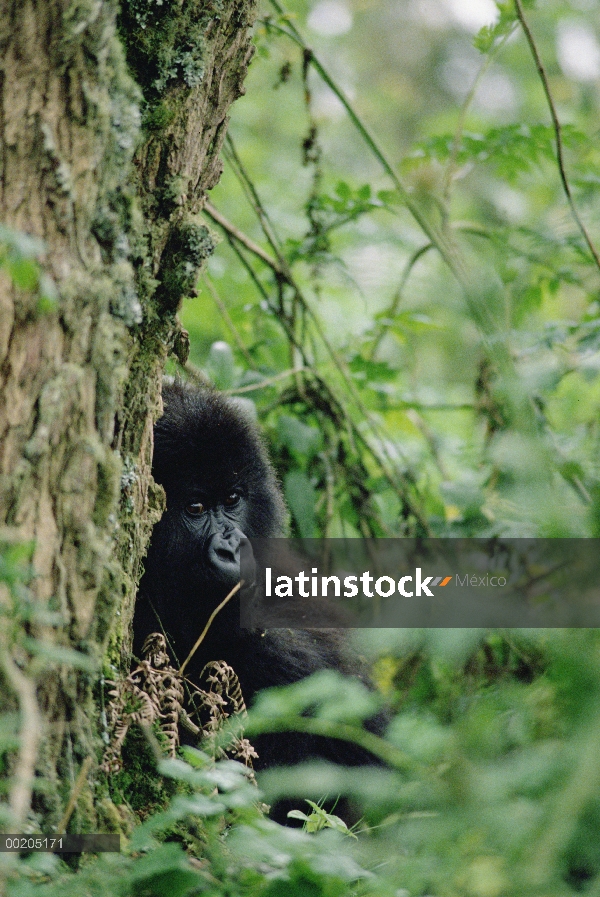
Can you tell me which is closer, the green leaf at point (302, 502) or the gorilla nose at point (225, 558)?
the gorilla nose at point (225, 558)

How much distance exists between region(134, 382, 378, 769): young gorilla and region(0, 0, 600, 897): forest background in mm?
198

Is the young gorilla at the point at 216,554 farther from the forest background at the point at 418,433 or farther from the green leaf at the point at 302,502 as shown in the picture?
the green leaf at the point at 302,502

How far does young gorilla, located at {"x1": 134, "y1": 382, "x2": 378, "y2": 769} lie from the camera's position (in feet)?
8.79

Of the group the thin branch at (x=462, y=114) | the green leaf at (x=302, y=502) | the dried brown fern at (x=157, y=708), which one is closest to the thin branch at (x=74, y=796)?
the dried brown fern at (x=157, y=708)

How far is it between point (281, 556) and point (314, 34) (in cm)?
736

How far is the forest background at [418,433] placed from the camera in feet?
3.23

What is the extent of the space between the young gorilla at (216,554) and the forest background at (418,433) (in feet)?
0.65

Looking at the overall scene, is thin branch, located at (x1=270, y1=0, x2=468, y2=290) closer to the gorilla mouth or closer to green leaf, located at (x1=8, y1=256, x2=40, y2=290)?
the gorilla mouth

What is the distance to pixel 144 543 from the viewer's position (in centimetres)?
191

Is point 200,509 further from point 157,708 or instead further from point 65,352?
point 65,352

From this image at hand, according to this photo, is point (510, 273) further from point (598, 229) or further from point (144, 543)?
point (144, 543)

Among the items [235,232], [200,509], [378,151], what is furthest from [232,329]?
[200,509]

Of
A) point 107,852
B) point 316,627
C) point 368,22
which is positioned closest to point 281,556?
point 316,627

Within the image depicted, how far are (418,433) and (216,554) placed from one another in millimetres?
2214
